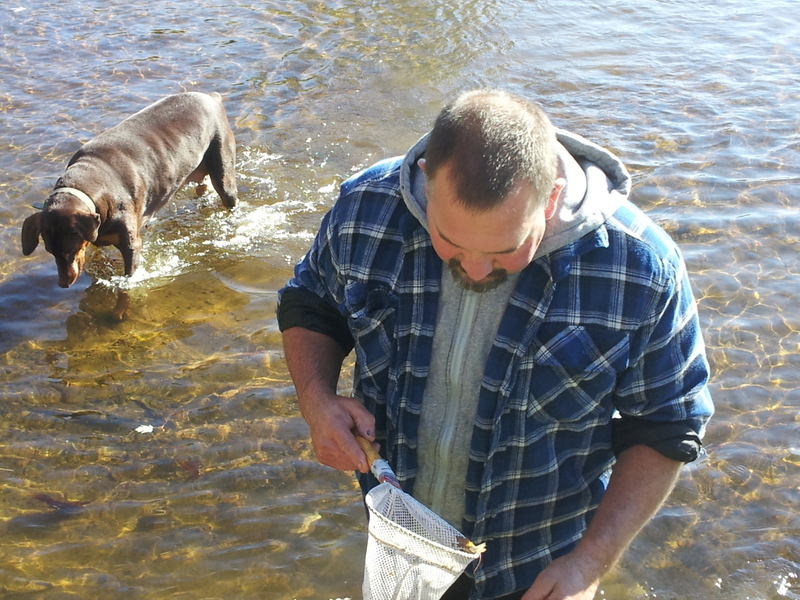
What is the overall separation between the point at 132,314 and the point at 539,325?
4.72 metres

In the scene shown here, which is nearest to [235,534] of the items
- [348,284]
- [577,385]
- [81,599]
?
[81,599]

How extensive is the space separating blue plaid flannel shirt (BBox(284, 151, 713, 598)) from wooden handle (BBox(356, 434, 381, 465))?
0.18m

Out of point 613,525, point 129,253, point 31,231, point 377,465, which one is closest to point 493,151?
point 377,465

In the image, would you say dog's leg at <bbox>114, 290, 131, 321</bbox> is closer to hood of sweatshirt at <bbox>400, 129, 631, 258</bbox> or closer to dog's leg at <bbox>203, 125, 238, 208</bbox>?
dog's leg at <bbox>203, 125, 238, 208</bbox>

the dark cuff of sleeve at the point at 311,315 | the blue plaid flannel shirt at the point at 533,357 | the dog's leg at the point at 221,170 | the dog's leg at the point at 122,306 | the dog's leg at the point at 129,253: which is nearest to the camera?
the blue plaid flannel shirt at the point at 533,357

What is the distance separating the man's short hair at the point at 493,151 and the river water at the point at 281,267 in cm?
260

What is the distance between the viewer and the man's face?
2.25 m

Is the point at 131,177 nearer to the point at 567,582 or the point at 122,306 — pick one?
the point at 122,306

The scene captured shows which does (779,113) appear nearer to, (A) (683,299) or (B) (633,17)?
(B) (633,17)

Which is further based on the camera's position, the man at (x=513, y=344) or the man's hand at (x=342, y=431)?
the man's hand at (x=342, y=431)

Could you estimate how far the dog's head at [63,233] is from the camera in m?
6.34

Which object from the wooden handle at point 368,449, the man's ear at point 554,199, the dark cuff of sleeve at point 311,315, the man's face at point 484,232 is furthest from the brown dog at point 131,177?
the man's ear at point 554,199

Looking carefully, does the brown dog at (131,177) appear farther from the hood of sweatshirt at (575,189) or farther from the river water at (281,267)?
the hood of sweatshirt at (575,189)

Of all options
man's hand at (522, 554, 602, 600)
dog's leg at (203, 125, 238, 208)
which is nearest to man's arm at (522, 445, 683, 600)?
man's hand at (522, 554, 602, 600)
